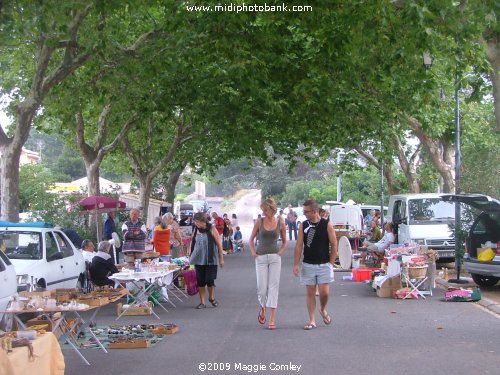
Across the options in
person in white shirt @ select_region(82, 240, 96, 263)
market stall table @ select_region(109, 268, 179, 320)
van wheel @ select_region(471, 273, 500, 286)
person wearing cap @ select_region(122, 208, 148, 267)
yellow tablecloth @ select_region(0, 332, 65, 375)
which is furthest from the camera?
person wearing cap @ select_region(122, 208, 148, 267)

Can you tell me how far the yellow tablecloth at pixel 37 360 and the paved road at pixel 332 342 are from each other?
1257 mm

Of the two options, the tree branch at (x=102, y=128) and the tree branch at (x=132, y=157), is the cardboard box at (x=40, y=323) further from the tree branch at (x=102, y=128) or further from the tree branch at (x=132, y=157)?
the tree branch at (x=132, y=157)

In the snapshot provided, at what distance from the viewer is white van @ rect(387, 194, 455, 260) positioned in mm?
22781

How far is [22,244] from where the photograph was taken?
13.9 m

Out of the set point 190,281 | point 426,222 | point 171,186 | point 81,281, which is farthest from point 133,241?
Answer: point 171,186

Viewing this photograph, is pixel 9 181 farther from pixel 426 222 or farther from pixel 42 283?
pixel 426 222

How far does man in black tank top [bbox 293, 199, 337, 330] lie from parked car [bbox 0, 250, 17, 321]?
3.88 metres

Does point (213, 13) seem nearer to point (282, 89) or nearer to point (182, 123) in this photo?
point (282, 89)

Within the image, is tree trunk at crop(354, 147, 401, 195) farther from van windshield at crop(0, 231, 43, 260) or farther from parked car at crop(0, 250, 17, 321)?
parked car at crop(0, 250, 17, 321)

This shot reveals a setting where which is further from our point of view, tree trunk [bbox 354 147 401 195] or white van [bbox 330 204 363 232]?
tree trunk [bbox 354 147 401 195]

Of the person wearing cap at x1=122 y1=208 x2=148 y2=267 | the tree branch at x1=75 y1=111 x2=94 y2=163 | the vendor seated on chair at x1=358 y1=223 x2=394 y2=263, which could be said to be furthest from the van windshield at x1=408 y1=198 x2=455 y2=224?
the tree branch at x1=75 y1=111 x2=94 y2=163

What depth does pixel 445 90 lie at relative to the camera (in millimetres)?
25547

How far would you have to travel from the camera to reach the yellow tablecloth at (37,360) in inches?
269

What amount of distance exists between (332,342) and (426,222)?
1351cm
